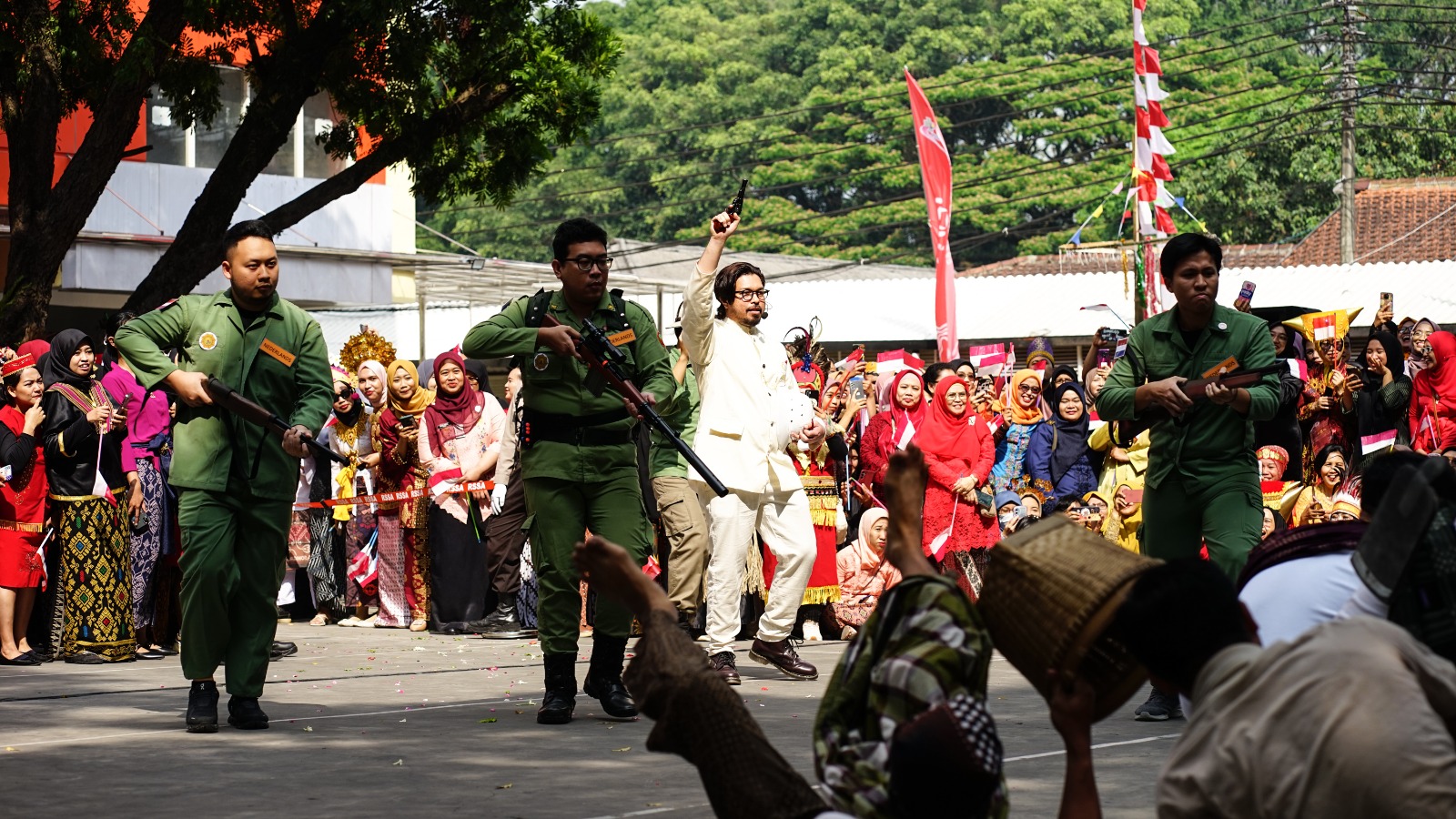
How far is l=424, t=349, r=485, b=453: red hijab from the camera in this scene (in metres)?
13.6

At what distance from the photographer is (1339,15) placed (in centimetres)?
7606

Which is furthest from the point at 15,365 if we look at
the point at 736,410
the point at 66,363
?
the point at 736,410

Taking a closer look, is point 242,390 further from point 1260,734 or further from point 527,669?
point 1260,734

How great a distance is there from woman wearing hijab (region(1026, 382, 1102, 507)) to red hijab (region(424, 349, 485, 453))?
420 cm

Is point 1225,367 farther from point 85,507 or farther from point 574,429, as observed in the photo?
point 85,507

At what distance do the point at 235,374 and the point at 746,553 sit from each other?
3148mm

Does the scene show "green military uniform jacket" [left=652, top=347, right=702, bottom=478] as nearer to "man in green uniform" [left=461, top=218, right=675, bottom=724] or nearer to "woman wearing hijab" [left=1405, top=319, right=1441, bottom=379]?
"man in green uniform" [left=461, top=218, right=675, bottom=724]

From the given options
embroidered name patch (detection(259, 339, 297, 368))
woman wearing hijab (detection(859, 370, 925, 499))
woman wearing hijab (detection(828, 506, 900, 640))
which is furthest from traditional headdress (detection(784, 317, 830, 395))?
embroidered name patch (detection(259, 339, 297, 368))

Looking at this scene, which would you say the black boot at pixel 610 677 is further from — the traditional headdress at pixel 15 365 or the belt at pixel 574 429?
the traditional headdress at pixel 15 365

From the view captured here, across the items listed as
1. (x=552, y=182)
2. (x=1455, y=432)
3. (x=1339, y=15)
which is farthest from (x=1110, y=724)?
(x=1339, y=15)

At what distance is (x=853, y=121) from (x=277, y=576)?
6003 centimetres

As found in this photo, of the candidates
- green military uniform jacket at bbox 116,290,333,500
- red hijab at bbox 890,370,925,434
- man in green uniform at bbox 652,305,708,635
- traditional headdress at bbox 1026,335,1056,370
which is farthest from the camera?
traditional headdress at bbox 1026,335,1056,370

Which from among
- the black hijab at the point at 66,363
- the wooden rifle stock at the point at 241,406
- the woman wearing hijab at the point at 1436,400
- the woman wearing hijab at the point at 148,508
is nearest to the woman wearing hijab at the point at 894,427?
the woman wearing hijab at the point at 1436,400

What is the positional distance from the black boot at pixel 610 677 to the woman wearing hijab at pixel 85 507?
14.4ft
